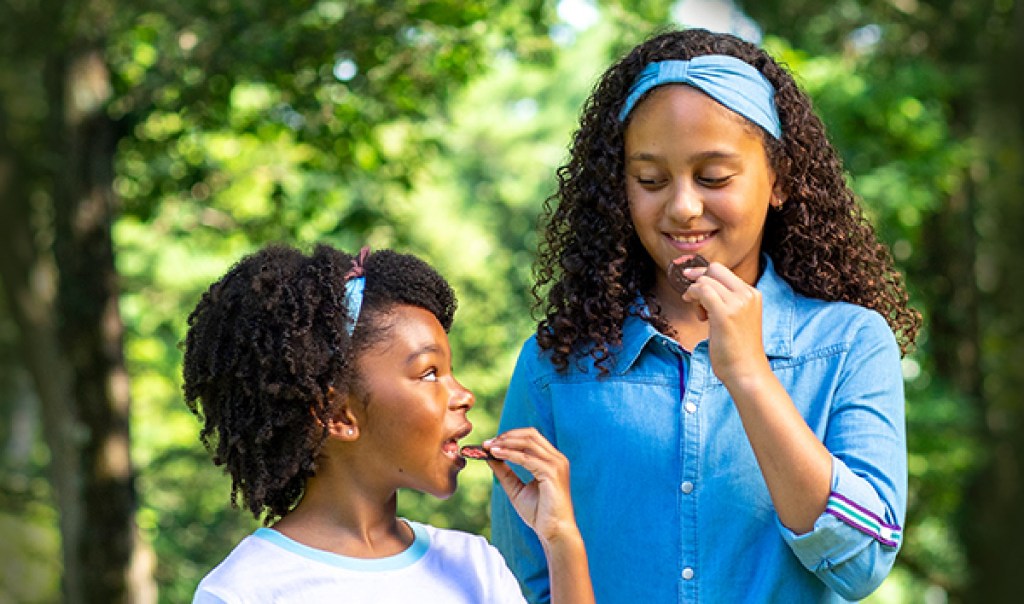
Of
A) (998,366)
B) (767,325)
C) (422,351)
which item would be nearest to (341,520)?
(422,351)

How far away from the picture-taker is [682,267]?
7.11 ft

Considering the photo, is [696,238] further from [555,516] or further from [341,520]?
[341,520]

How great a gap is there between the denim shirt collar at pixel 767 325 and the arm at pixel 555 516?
10.4 inches

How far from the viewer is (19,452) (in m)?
17.8

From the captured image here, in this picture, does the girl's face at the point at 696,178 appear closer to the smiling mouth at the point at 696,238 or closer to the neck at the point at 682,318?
the smiling mouth at the point at 696,238

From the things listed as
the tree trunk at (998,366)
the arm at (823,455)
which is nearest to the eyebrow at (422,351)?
the arm at (823,455)

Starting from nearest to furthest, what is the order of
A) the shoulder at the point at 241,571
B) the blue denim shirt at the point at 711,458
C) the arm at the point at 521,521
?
the shoulder at the point at 241,571, the blue denim shirt at the point at 711,458, the arm at the point at 521,521

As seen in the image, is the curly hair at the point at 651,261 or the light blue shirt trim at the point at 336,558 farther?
the curly hair at the point at 651,261

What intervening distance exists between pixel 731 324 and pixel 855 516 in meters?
0.35

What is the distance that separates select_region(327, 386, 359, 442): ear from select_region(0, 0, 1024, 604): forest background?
1755mm

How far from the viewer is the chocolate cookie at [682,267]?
2160 millimetres

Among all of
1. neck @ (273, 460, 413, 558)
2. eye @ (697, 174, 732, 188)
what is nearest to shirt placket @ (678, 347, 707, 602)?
eye @ (697, 174, 732, 188)

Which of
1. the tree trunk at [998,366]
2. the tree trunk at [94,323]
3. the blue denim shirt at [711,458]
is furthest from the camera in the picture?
the tree trunk at [94,323]

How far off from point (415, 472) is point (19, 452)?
17.2 m
